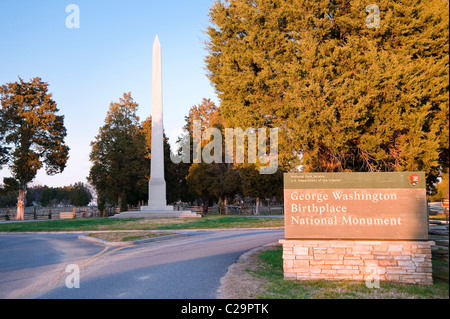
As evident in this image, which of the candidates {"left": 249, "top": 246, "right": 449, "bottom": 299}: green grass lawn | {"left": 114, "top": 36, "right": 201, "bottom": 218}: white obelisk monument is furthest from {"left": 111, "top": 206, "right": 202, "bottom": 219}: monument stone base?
{"left": 249, "top": 246, "right": 449, "bottom": 299}: green grass lawn

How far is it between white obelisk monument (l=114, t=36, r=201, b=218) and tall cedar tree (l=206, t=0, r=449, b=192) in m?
18.4

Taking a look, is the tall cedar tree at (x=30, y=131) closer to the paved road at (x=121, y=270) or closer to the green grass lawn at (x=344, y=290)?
the paved road at (x=121, y=270)

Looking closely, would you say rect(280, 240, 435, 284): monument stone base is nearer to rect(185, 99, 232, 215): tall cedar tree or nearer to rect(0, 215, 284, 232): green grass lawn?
rect(0, 215, 284, 232): green grass lawn

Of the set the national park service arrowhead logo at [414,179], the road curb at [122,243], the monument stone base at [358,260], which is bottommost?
the road curb at [122,243]

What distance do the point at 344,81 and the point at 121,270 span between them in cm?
709

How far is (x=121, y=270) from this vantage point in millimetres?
8281

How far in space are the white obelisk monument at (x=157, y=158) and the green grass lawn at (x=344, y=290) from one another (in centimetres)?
2273

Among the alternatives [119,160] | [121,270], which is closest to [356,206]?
[121,270]

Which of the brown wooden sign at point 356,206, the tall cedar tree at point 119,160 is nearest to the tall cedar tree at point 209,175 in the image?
the tall cedar tree at point 119,160

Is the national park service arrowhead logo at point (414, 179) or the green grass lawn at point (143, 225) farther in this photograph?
the green grass lawn at point (143, 225)

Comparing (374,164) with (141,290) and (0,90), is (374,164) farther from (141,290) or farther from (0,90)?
(0,90)

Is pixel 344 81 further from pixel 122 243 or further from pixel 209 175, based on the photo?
pixel 209 175

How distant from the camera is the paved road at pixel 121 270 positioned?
6332 millimetres

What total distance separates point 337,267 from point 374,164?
4.21m
